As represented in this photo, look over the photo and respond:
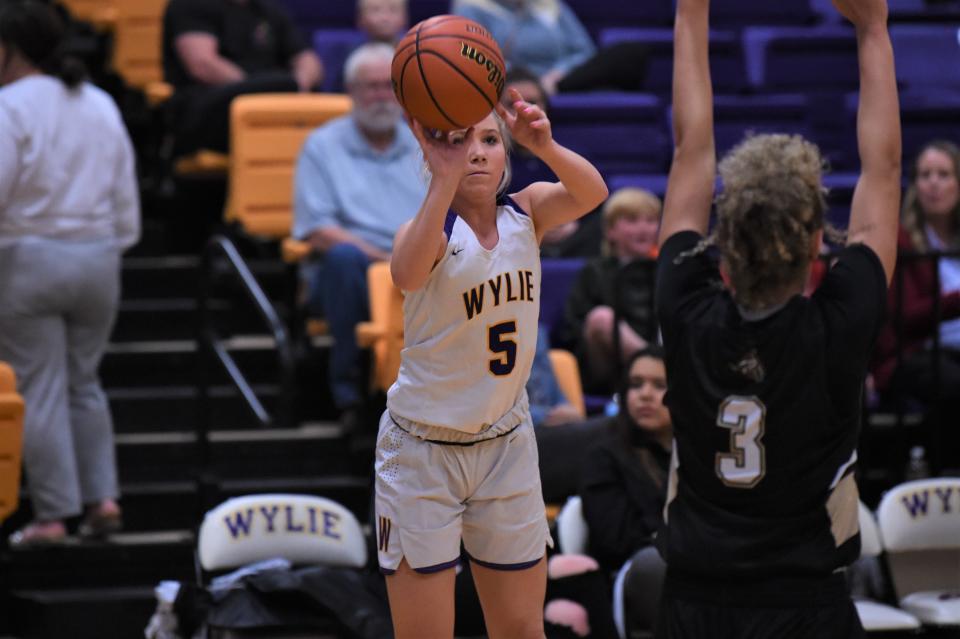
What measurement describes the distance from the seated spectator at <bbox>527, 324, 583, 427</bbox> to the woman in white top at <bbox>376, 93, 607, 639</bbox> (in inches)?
98.3

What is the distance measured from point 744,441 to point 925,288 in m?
3.66

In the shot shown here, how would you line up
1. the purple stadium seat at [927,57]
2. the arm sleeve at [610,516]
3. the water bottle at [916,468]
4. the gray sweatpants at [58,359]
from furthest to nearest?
the purple stadium seat at [927,57]
the water bottle at [916,468]
the gray sweatpants at [58,359]
the arm sleeve at [610,516]

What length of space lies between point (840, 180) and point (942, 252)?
136 centimetres

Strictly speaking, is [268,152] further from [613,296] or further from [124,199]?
[613,296]

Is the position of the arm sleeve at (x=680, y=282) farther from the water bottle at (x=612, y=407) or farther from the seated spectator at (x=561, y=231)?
the seated spectator at (x=561, y=231)

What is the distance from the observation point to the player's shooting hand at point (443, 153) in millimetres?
2809

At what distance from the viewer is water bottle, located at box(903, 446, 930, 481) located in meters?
5.84

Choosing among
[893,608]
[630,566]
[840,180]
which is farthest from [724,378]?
[840,180]

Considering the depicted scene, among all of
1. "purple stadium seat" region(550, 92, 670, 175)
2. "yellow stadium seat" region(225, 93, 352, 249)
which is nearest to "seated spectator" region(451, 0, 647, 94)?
"purple stadium seat" region(550, 92, 670, 175)

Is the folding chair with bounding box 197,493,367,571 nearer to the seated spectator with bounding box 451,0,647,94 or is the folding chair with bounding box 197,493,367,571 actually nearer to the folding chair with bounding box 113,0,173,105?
the seated spectator with bounding box 451,0,647,94

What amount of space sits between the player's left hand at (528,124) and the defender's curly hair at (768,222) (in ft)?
1.27

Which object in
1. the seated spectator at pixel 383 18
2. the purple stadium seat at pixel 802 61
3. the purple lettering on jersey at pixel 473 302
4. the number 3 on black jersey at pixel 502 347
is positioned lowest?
the number 3 on black jersey at pixel 502 347

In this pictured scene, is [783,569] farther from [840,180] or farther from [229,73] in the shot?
[229,73]

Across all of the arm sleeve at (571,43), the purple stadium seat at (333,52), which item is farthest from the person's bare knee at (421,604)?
the arm sleeve at (571,43)
